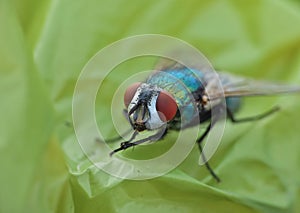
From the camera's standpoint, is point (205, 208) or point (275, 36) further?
point (275, 36)

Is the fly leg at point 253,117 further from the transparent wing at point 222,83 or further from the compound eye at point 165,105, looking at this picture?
the compound eye at point 165,105

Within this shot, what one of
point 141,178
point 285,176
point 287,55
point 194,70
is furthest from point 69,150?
point 287,55

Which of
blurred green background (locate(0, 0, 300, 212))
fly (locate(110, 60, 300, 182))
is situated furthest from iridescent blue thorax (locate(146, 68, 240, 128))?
blurred green background (locate(0, 0, 300, 212))

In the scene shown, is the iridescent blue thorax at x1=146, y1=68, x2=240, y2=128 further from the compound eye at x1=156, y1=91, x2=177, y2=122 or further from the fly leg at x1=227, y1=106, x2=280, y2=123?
the fly leg at x1=227, y1=106, x2=280, y2=123

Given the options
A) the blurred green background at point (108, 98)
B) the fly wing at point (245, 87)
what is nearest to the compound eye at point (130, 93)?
the blurred green background at point (108, 98)

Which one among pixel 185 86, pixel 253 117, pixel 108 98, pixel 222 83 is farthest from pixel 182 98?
pixel 253 117

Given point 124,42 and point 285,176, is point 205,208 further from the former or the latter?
point 124,42
